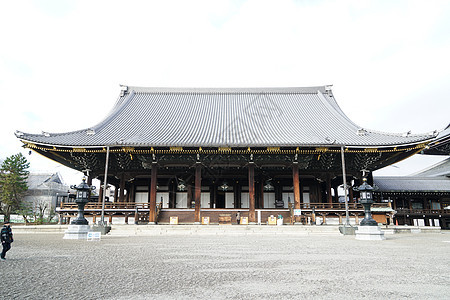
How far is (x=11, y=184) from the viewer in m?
37.2

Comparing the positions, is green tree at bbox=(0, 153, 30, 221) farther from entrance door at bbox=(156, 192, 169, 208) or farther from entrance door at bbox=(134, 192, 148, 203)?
entrance door at bbox=(156, 192, 169, 208)

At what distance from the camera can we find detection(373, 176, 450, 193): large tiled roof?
26.9 m

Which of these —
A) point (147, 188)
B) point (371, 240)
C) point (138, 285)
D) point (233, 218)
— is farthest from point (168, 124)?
point (138, 285)

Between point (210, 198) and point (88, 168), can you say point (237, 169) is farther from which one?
point (88, 168)

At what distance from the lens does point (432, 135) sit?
60.7ft

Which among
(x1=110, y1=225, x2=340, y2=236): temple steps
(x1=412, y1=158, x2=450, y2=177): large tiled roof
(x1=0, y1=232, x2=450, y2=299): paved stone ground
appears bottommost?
(x1=110, y1=225, x2=340, y2=236): temple steps

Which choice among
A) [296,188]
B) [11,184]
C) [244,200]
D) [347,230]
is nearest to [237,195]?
[244,200]

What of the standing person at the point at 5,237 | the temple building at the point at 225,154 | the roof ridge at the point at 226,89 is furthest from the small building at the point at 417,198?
the standing person at the point at 5,237

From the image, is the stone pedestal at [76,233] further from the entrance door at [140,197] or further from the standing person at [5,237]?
the entrance door at [140,197]

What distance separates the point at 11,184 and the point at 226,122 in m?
30.4

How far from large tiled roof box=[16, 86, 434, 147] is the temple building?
82 millimetres

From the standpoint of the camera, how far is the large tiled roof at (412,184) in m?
26.9

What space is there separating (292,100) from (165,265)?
24.4 metres

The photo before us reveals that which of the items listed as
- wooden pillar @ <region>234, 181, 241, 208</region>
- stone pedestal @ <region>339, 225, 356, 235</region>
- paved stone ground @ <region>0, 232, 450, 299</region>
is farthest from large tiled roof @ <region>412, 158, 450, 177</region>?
paved stone ground @ <region>0, 232, 450, 299</region>
